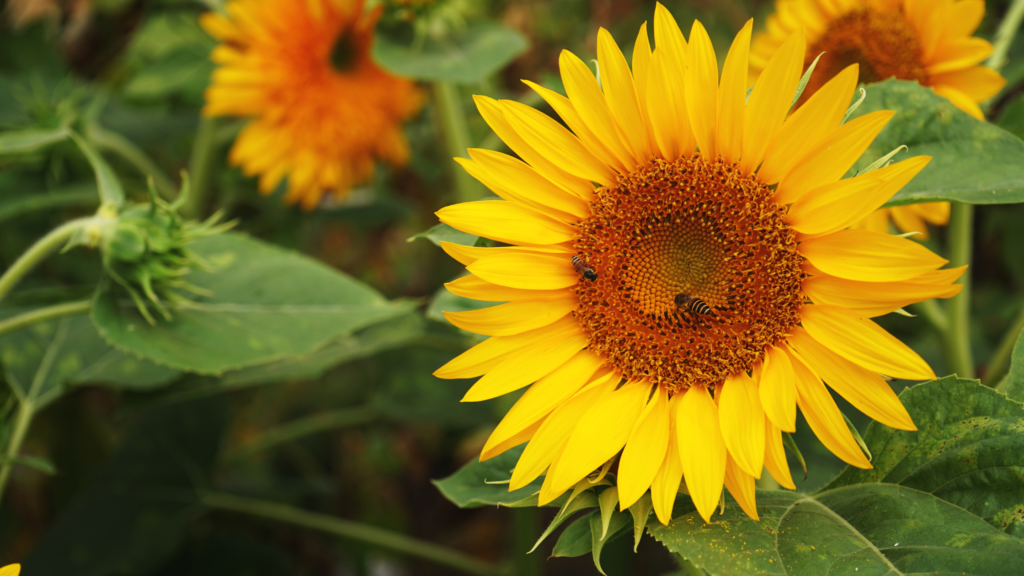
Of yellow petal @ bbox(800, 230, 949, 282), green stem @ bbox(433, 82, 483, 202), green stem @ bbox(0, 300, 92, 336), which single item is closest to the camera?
yellow petal @ bbox(800, 230, 949, 282)

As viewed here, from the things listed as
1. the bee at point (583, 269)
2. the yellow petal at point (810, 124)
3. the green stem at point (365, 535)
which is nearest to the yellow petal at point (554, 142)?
the bee at point (583, 269)

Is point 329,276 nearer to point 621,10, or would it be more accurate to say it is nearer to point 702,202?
point 702,202

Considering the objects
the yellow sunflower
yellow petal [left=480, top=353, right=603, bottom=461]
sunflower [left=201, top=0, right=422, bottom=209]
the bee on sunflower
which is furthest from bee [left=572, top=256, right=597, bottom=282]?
sunflower [left=201, top=0, right=422, bottom=209]

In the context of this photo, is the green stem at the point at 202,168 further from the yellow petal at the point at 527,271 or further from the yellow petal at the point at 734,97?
the yellow petal at the point at 734,97

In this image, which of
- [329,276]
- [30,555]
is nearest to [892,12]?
[329,276]

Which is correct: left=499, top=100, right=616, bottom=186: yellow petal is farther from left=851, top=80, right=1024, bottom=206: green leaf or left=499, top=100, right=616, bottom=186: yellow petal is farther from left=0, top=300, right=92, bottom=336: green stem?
left=0, top=300, right=92, bottom=336: green stem

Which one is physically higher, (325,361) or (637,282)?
(637,282)

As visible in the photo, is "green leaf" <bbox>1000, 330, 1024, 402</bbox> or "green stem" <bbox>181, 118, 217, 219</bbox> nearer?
"green leaf" <bbox>1000, 330, 1024, 402</bbox>
